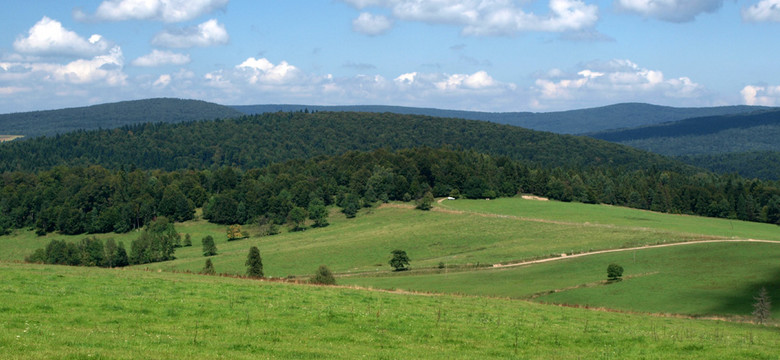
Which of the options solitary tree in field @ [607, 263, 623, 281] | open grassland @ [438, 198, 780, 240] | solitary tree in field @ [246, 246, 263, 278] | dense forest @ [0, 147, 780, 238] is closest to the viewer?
solitary tree in field @ [607, 263, 623, 281]

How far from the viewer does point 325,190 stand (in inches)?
6334

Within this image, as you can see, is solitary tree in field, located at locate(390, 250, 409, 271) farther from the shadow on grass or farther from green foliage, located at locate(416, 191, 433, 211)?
green foliage, located at locate(416, 191, 433, 211)

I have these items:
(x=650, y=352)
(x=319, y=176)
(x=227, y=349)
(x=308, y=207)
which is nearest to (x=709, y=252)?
(x=650, y=352)

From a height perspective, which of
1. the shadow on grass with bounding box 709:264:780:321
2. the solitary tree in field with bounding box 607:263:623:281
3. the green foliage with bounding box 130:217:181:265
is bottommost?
the green foliage with bounding box 130:217:181:265

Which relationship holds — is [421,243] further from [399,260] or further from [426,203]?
[426,203]

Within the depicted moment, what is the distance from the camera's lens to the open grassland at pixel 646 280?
49.3m

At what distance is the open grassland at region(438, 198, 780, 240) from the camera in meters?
102

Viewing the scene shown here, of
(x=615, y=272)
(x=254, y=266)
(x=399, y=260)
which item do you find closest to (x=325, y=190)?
(x=399, y=260)

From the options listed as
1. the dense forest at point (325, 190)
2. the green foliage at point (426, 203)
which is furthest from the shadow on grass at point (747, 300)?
the dense forest at point (325, 190)

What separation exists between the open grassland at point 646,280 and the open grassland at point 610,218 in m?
26.7

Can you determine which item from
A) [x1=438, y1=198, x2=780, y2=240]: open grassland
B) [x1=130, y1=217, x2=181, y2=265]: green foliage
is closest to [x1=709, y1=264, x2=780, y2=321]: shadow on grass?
[x1=438, y1=198, x2=780, y2=240]: open grassland

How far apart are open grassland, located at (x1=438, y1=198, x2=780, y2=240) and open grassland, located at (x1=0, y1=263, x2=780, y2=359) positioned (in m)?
75.8

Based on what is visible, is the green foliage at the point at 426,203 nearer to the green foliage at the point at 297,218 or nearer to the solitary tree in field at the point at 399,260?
the green foliage at the point at 297,218

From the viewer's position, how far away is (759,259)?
63438 mm
